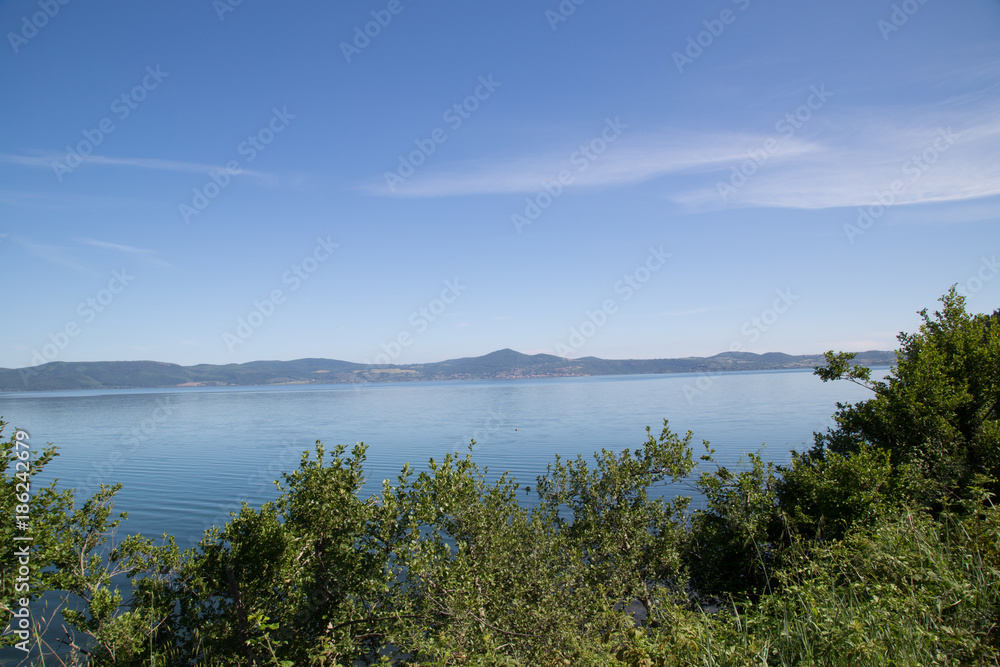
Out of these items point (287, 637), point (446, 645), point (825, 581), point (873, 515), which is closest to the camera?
point (825, 581)

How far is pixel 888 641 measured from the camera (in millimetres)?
5492

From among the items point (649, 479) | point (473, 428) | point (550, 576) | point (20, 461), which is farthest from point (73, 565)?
point (473, 428)

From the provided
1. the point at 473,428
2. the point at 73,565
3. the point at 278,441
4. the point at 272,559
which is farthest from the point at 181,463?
the point at 272,559

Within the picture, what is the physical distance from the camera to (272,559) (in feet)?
36.4

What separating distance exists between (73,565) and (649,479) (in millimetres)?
17840

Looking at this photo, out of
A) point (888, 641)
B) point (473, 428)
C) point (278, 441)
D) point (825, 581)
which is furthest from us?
point (473, 428)

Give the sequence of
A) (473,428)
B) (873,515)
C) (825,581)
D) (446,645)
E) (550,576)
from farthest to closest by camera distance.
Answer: (473,428) → (873,515) → (550,576) → (446,645) → (825,581)

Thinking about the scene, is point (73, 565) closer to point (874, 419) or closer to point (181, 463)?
point (874, 419)

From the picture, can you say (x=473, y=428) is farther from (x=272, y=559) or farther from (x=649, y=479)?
(x=272, y=559)

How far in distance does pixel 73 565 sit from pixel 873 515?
22.6 meters

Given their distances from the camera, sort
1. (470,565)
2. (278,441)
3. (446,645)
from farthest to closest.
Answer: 1. (278,441)
2. (470,565)
3. (446,645)

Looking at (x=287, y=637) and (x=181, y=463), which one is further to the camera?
(x=181, y=463)

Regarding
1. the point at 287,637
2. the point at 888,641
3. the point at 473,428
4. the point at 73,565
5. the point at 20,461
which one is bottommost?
the point at 473,428

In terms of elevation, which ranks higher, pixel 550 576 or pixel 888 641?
pixel 888 641
